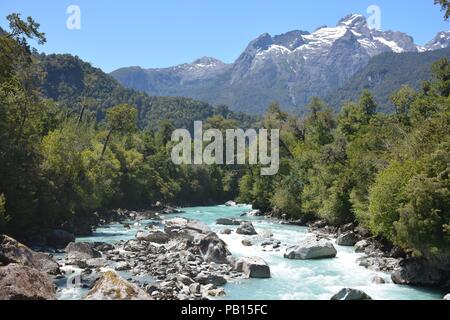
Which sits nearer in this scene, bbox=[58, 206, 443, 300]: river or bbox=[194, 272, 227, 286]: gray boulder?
bbox=[58, 206, 443, 300]: river

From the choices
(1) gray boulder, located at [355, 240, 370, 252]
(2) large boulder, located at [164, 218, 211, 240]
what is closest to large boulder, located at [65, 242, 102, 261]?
(2) large boulder, located at [164, 218, 211, 240]

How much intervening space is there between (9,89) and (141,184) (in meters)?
41.9

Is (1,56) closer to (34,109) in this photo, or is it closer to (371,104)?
(34,109)

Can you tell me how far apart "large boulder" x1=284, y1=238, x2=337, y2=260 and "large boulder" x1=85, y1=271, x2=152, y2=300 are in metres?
18.2

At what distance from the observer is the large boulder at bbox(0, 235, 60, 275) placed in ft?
90.3

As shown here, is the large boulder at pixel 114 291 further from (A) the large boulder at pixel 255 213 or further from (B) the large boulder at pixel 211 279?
(A) the large boulder at pixel 255 213

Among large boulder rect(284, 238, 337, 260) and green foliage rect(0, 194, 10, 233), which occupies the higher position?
green foliage rect(0, 194, 10, 233)

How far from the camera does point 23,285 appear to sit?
22.7 meters

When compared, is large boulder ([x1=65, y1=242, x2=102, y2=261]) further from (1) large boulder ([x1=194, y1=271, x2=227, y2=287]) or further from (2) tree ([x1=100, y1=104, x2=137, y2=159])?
(2) tree ([x1=100, y1=104, x2=137, y2=159])

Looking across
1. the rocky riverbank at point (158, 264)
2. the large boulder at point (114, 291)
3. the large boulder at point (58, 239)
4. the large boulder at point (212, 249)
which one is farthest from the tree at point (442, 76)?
the large boulder at point (114, 291)

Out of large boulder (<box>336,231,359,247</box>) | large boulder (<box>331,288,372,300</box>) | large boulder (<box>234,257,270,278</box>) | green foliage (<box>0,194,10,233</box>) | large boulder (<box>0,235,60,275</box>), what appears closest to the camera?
large boulder (<box>331,288,372,300</box>)

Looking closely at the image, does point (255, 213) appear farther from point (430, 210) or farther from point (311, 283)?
point (430, 210)
